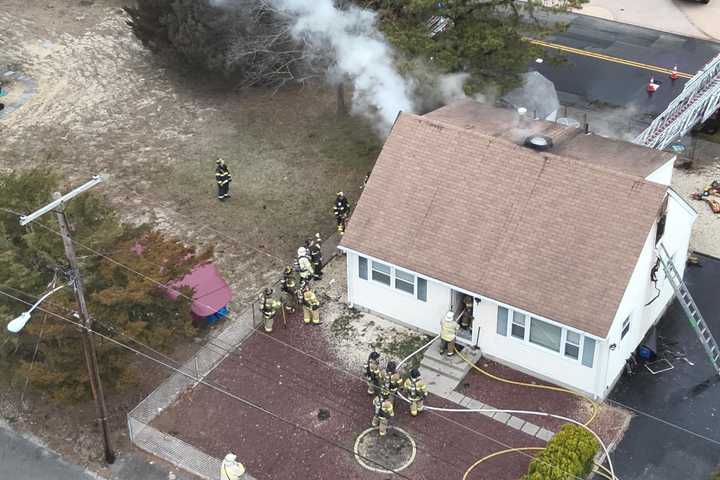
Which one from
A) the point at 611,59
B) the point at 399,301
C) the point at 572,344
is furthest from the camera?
the point at 611,59

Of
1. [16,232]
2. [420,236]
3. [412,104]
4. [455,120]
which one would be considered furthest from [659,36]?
[16,232]

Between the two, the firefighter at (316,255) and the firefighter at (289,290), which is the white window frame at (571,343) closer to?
the firefighter at (289,290)

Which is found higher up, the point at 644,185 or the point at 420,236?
the point at 644,185

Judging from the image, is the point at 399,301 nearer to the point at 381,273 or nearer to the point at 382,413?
the point at 381,273

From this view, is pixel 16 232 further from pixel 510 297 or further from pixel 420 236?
pixel 510 297

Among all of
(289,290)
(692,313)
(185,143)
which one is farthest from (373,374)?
(185,143)

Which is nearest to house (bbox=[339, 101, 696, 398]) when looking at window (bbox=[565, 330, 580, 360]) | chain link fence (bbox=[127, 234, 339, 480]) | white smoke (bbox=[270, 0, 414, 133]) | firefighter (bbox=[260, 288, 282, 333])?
window (bbox=[565, 330, 580, 360])

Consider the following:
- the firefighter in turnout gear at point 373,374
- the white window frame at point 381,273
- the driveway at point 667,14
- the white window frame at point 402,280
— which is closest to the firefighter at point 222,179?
the white window frame at point 381,273
